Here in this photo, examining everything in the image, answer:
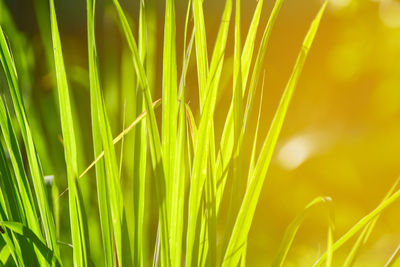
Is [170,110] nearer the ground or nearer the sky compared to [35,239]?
nearer the sky

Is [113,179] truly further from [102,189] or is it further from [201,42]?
[201,42]

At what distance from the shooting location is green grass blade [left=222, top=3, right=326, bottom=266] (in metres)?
0.38

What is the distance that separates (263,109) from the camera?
1104 mm

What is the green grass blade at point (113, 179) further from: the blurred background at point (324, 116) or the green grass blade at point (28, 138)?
the blurred background at point (324, 116)

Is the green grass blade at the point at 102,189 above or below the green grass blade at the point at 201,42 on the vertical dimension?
below

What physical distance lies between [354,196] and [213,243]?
0.66 meters

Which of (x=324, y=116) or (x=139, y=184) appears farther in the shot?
(x=324, y=116)

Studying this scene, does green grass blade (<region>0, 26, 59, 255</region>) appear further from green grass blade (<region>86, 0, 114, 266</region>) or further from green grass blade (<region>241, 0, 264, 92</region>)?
green grass blade (<region>241, 0, 264, 92</region>)

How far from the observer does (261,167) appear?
15.2 inches

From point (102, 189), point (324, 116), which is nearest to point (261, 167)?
point (102, 189)

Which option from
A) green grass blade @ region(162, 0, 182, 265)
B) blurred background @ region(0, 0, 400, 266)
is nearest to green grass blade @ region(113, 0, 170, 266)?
green grass blade @ region(162, 0, 182, 265)

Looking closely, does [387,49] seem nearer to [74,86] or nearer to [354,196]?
[354,196]

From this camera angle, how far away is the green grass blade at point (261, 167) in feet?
1.25

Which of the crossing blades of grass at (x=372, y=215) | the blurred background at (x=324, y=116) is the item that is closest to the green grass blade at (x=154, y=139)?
the crossing blades of grass at (x=372, y=215)
